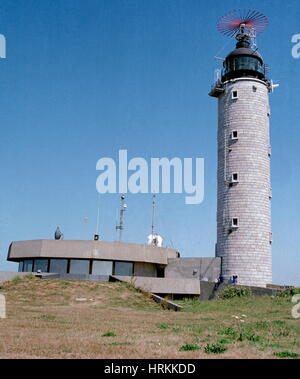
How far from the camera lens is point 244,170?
44.6m

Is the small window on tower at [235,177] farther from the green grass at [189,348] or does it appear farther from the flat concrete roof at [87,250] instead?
the green grass at [189,348]

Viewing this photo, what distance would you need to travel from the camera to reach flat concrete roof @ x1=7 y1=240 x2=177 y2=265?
4305 cm

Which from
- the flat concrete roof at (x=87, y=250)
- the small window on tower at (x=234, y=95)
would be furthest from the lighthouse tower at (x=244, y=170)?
the flat concrete roof at (x=87, y=250)

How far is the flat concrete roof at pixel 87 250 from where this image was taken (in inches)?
1695

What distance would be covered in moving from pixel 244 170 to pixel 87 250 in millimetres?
17692

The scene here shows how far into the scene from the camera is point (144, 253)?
4512 centimetres

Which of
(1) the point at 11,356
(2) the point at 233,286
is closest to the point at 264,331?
(1) the point at 11,356

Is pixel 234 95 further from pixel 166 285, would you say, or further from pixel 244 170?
pixel 166 285

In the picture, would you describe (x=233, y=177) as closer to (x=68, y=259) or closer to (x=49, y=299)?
(x=68, y=259)

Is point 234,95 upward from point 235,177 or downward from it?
upward

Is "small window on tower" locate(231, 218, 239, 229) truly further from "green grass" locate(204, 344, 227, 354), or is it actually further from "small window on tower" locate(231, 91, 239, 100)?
"green grass" locate(204, 344, 227, 354)

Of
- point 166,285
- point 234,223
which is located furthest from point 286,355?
point 234,223

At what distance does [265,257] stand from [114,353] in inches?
1403

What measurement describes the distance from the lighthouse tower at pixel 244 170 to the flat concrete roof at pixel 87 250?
8.05 meters
